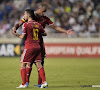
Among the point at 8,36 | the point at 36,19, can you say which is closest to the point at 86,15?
the point at 8,36

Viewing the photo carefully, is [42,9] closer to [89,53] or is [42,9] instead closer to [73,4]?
[89,53]

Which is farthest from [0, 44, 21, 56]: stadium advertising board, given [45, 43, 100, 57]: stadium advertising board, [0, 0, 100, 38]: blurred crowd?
[45, 43, 100, 57]: stadium advertising board

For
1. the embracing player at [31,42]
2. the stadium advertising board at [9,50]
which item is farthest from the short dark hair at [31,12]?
the stadium advertising board at [9,50]

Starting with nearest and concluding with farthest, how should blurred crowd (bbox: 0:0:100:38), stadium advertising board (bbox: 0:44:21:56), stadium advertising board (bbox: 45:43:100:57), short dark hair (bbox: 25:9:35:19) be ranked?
short dark hair (bbox: 25:9:35:19)
stadium advertising board (bbox: 0:44:21:56)
stadium advertising board (bbox: 45:43:100:57)
blurred crowd (bbox: 0:0:100:38)

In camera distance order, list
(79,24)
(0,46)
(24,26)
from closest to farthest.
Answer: (24,26) → (0,46) → (79,24)

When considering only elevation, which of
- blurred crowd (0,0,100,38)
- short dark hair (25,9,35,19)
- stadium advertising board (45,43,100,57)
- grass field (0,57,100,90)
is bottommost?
stadium advertising board (45,43,100,57)

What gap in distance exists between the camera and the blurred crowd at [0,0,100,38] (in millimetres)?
24516

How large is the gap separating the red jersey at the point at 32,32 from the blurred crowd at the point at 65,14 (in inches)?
620

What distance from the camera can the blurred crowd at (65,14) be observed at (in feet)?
80.4

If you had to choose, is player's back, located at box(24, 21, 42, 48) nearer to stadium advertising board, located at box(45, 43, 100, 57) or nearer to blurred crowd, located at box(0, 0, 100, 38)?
stadium advertising board, located at box(45, 43, 100, 57)

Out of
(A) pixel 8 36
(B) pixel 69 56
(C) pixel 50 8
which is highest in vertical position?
(C) pixel 50 8

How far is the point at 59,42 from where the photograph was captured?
928 inches

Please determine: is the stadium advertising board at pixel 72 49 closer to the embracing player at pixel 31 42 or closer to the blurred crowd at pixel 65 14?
the blurred crowd at pixel 65 14

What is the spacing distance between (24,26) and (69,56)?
15711 mm
